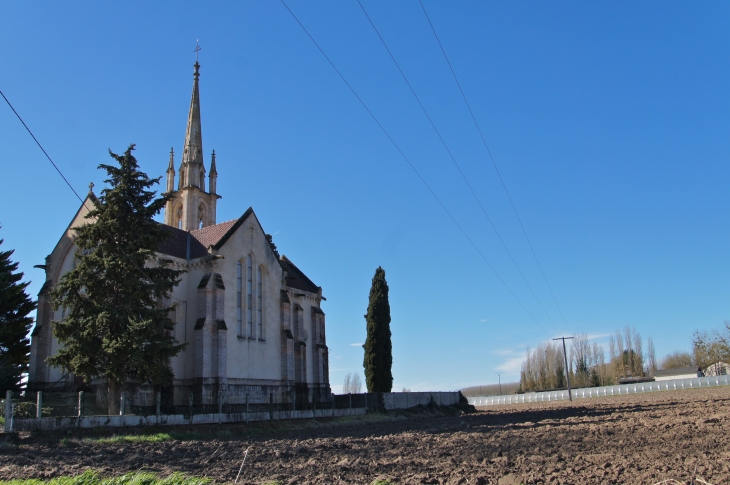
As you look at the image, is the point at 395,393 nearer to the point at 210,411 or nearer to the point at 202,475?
the point at 210,411

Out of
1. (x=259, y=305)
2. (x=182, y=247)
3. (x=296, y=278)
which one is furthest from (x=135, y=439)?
(x=296, y=278)

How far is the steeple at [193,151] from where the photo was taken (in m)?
50.1

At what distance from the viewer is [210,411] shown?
1233 inches

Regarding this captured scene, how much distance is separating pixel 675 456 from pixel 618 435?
6.03 meters

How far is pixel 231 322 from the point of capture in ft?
115

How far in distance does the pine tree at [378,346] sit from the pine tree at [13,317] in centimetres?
2346

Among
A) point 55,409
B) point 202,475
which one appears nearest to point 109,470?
point 202,475

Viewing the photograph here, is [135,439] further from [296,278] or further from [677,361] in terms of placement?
[677,361]

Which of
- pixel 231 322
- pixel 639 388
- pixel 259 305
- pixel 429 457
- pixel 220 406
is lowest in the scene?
pixel 639 388

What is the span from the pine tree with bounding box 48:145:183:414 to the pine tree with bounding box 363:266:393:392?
2183cm

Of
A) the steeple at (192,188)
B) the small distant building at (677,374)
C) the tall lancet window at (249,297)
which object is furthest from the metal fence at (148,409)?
the small distant building at (677,374)

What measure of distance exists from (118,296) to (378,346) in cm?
2403

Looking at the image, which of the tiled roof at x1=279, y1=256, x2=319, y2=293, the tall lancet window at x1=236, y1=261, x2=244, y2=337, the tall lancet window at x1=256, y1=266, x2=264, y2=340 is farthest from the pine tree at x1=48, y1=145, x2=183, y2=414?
the tiled roof at x1=279, y1=256, x2=319, y2=293

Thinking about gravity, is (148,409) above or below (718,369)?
above
